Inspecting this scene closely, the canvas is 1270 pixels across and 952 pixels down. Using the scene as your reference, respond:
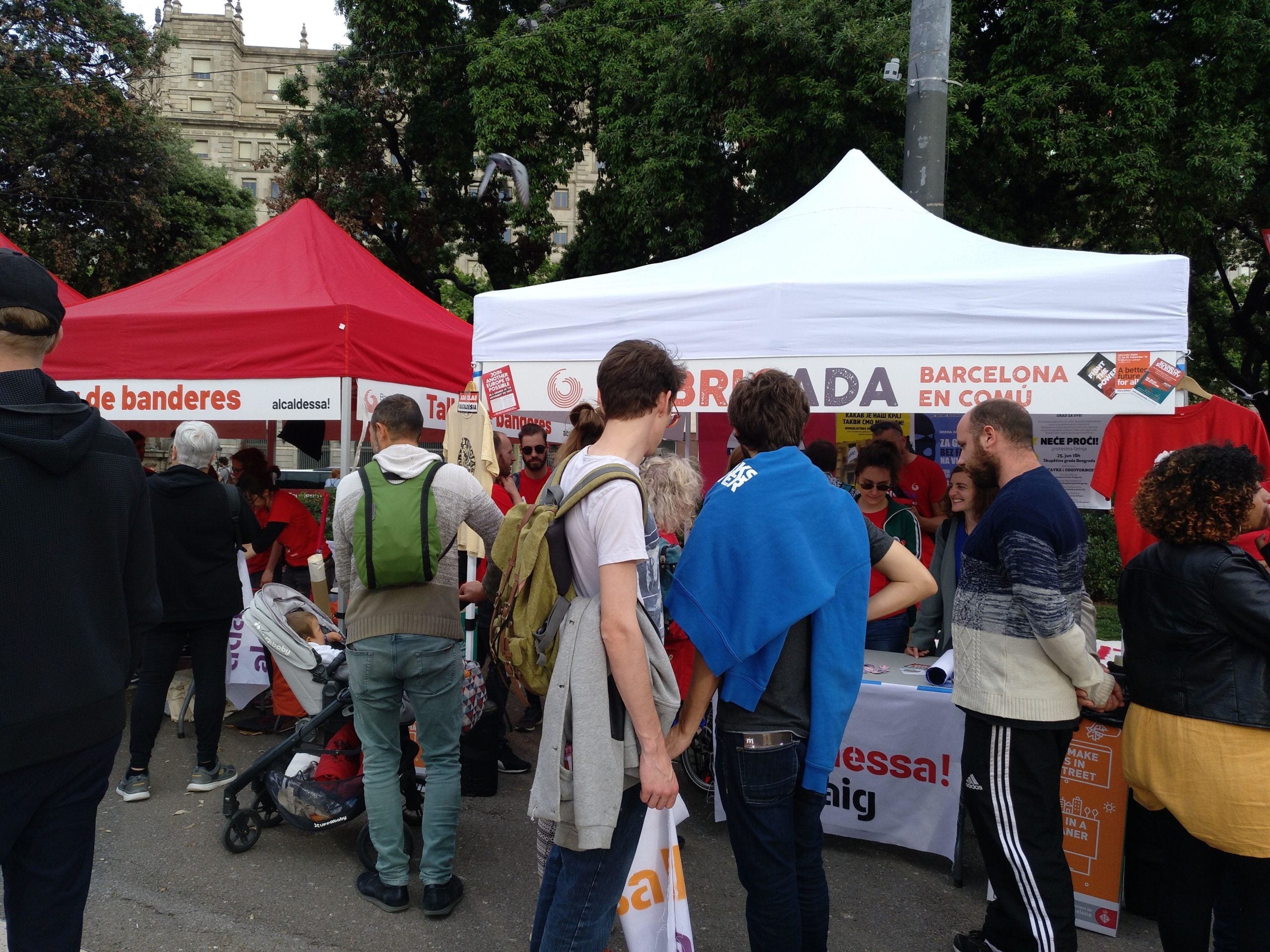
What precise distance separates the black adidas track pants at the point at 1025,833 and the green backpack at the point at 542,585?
4.75ft

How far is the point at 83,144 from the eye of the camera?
16.6 m

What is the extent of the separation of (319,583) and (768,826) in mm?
3538

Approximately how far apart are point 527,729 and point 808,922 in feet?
10.9

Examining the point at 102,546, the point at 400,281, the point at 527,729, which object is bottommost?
the point at 527,729

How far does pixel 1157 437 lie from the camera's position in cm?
453

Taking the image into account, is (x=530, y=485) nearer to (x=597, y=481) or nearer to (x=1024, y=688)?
(x=1024, y=688)

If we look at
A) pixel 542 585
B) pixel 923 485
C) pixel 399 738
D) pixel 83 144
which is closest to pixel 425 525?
pixel 399 738

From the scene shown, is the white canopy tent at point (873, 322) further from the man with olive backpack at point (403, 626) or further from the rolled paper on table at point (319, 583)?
the rolled paper on table at point (319, 583)

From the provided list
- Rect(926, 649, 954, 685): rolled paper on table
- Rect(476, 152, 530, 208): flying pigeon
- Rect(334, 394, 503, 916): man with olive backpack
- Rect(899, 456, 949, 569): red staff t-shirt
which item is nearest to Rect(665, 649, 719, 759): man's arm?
Rect(334, 394, 503, 916): man with olive backpack

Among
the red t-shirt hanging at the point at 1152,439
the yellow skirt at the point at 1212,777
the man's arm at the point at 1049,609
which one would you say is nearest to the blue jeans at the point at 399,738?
the man's arm at the point at 1049,609

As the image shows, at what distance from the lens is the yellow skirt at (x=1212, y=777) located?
233 centimetres

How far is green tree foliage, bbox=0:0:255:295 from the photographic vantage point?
15.5 m

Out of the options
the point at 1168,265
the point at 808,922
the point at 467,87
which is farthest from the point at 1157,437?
the point at 467,87

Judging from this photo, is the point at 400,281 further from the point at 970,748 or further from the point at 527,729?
the point at 970,748
